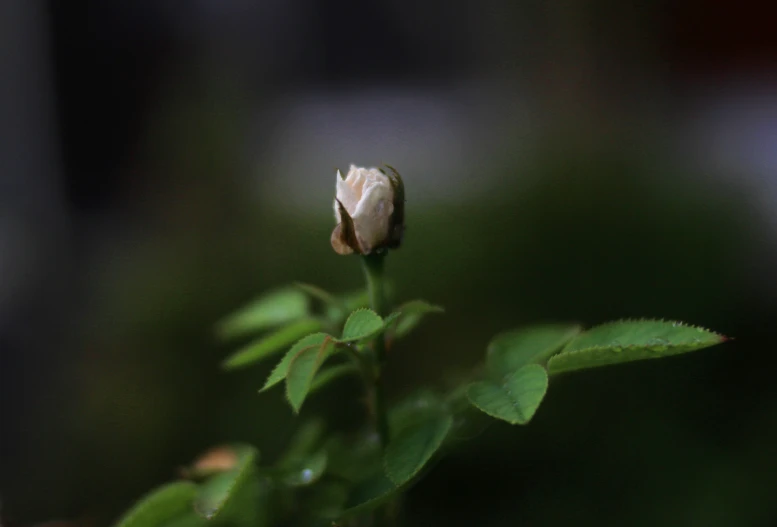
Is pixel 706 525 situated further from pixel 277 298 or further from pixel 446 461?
pixel 277 298

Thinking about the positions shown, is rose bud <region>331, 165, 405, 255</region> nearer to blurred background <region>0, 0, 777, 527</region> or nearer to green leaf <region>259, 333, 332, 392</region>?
green leaf <region>259, 333, 332, 392</region>

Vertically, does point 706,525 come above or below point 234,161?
below

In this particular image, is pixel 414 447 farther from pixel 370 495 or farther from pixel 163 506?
pixel 163 506

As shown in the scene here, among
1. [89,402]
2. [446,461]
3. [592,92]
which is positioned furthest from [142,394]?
[592,92]

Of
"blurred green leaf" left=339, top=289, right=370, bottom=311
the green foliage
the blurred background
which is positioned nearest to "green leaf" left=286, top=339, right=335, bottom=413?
the green foliage

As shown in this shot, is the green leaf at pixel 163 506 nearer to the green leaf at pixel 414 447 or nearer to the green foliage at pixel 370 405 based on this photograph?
the green foliage at pixel 370 405

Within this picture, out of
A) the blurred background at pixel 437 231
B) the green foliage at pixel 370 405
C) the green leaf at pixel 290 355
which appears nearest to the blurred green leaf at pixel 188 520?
the green foliage at pixel 370 405

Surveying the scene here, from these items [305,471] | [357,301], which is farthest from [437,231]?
[305,471]
